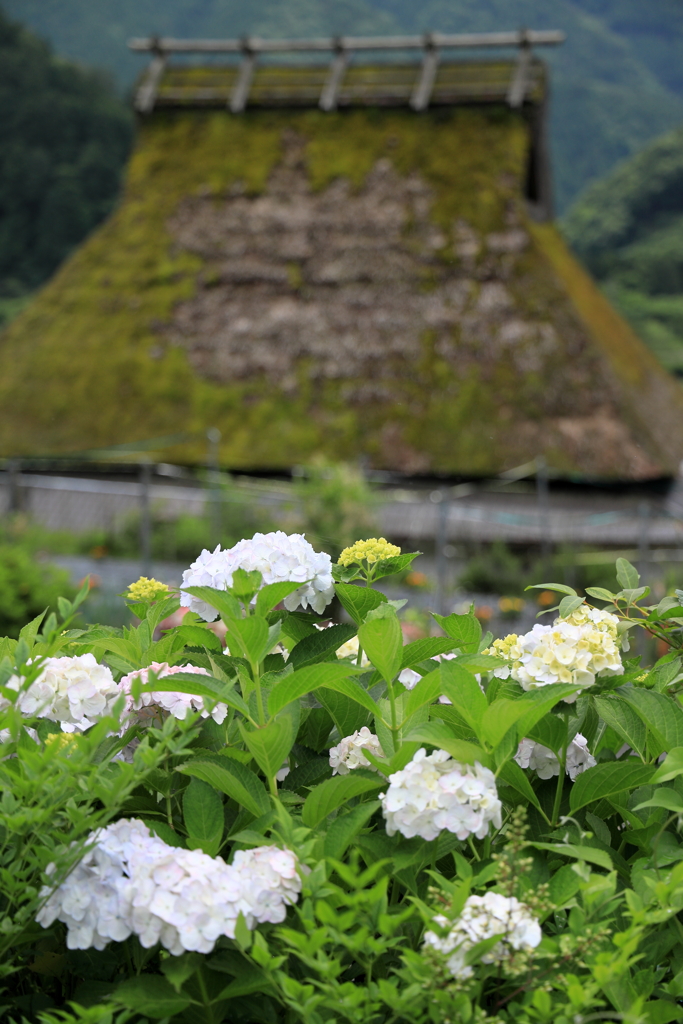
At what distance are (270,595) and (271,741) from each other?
6.0 inches

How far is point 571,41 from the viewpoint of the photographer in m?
41.8

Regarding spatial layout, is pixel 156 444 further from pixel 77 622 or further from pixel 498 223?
pixel 77 622

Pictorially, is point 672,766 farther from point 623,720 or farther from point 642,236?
point 642,236

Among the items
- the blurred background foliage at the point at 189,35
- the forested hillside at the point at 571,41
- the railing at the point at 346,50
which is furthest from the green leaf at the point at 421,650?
the forested hillside at the point at 571,41

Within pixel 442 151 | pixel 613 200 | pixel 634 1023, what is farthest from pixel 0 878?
pixel 613 200

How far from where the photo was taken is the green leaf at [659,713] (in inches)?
44.5

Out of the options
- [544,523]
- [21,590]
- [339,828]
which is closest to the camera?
[339,828]

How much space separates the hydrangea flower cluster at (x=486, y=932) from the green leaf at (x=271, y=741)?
23 cm

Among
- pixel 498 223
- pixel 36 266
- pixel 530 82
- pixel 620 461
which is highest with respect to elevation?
pixel 530 82

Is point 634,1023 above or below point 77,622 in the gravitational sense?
above

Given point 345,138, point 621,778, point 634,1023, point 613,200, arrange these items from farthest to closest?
point 613,200
point 345,138
point 621,778
point 634,1023

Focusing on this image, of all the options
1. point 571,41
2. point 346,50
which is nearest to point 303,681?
point 346,50

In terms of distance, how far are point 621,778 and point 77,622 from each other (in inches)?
214

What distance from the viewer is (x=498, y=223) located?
44.5ft
